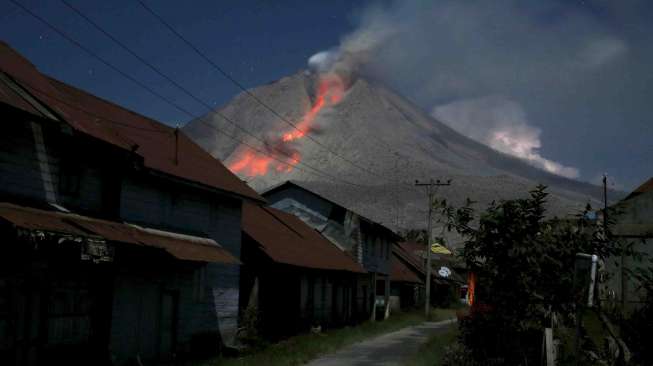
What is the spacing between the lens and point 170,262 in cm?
1939

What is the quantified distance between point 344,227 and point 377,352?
1555cm

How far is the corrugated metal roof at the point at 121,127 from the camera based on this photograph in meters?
16.3

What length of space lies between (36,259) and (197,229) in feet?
23.1

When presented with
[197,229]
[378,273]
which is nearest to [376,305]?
[378,273]

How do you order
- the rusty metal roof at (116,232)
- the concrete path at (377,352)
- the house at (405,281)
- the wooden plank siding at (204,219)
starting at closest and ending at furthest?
1. the rusty metal roof at (116,232)
2. the wooden plank siding at (204,219)
3. the concrete path at (377,352)
4. the house at (405,281)

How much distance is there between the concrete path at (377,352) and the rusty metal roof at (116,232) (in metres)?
4.35

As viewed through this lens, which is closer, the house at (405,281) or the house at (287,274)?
the house at (287,274)

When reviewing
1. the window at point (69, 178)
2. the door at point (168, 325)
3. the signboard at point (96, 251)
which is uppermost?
the window at point (69, 178)

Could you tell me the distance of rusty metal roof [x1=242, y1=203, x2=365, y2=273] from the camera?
92.0ft

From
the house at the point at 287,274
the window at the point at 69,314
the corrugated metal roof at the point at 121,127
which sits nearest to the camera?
the window at the point at 69,314

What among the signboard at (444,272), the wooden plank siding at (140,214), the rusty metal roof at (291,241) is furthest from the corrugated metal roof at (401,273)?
the wooden plank siding at (140,214)

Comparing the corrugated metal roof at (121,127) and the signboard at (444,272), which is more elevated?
the corrugated metal roof at (121,127)

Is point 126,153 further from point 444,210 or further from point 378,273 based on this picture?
point 378,273

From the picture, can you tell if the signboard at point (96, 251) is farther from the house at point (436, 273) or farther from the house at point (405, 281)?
the house at point (436, 273)
